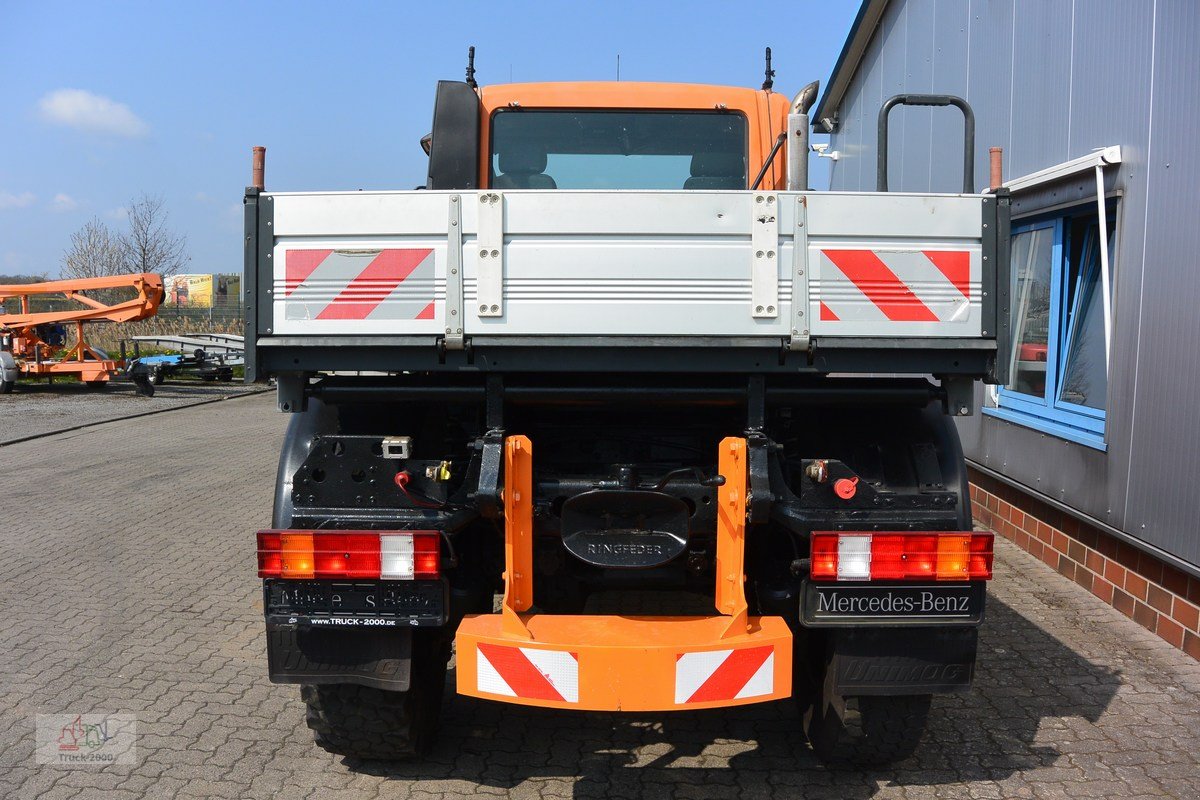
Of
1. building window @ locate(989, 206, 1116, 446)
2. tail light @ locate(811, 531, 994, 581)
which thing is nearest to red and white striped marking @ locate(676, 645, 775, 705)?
tail light @ locate(811, 531, 994, 581)

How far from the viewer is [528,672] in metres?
2.95

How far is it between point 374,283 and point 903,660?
2021mm

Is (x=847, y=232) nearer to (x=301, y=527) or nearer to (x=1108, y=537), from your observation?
(x=301, y=527)

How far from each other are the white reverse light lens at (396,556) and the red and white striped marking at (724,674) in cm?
85

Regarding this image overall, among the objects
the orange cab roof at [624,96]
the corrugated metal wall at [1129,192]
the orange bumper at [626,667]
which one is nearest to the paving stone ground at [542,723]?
the orange bumper at [626,667]

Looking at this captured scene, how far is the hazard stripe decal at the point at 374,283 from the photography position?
3.03m

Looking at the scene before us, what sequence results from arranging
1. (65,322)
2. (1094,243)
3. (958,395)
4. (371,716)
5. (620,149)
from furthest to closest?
(65,322) < (1094,243) < (620,149) < (371,716) < (958,395)

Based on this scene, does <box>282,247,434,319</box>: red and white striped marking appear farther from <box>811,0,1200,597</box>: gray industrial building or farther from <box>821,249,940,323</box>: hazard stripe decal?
<box>811,0,1200,597</box>: gray industrial building

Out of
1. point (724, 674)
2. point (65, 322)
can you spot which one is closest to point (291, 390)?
point (724, 674)

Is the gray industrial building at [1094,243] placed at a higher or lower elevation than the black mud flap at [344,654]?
higher

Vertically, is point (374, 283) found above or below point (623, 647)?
above

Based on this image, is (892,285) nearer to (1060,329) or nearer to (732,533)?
(732,533)

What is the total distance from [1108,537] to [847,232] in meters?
3.59

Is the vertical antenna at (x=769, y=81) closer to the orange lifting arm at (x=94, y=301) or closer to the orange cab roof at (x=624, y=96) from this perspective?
the orange cab roof at (x=624, y=96)
